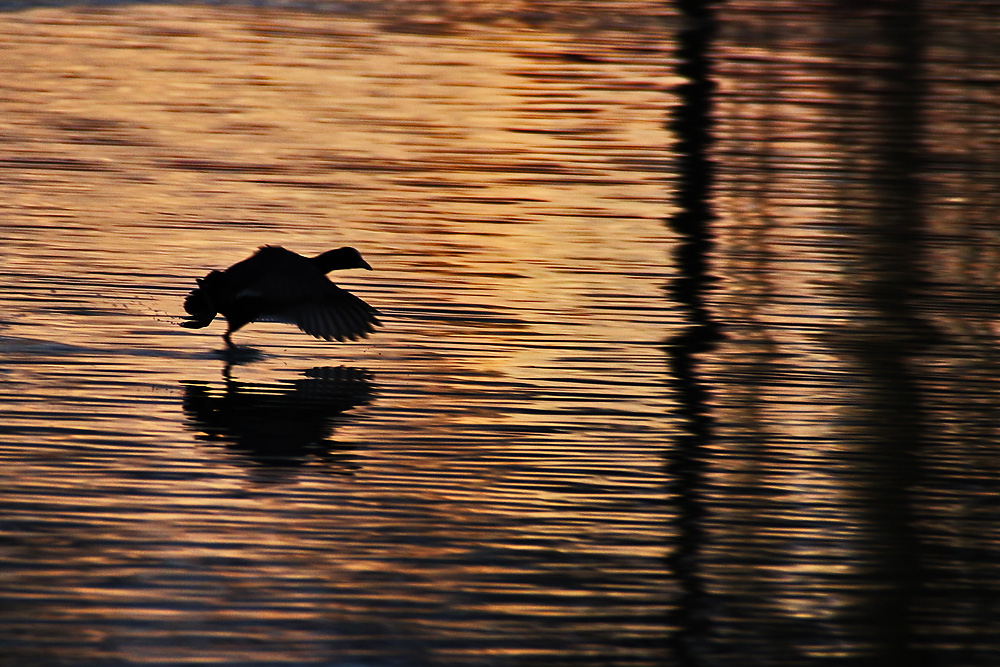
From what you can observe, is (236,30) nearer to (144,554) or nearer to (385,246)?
(385,246)

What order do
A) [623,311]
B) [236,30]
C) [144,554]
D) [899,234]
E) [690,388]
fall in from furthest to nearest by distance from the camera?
[236,30] < [899,234] < [623,311] < [690,388] < [144,554]

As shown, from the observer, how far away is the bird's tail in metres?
9.56

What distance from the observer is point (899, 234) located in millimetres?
13180

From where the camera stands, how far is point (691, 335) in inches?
407

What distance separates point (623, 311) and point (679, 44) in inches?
466

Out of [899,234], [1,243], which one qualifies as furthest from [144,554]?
[899,234]

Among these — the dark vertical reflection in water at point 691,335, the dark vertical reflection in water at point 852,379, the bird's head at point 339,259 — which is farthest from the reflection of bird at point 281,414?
the dark vertical reflection in water at point 852,379

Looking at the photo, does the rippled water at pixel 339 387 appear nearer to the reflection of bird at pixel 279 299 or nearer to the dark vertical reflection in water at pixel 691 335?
the dark vertical reflection in water at pixel 691 335

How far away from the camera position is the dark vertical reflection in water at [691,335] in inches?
261

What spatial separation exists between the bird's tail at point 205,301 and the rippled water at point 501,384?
0.21m

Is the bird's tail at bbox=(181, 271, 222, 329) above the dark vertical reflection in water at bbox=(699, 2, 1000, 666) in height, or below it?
above

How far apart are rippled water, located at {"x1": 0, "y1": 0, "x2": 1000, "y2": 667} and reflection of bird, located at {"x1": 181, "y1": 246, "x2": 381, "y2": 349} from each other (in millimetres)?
268

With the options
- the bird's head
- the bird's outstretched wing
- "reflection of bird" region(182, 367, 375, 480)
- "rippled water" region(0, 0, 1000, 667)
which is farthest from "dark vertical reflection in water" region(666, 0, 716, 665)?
the bird's head

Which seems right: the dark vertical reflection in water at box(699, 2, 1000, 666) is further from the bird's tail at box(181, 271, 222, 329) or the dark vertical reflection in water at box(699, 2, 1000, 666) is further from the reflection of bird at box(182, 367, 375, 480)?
the bird's tail at box(181, 271, 222, 329)
